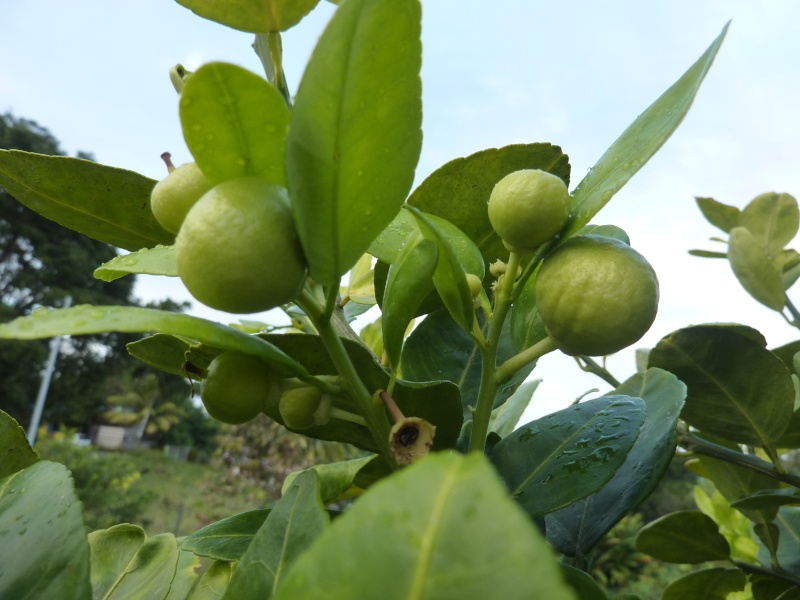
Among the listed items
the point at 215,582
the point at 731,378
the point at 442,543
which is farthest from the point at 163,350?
the point at 731,378

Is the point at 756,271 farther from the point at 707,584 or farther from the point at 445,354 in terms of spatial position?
the point at 445,354

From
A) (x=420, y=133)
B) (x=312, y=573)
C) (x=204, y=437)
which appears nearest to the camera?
(x=312, y=573)

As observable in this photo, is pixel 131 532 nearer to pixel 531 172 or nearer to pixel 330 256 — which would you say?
pixel 330 256

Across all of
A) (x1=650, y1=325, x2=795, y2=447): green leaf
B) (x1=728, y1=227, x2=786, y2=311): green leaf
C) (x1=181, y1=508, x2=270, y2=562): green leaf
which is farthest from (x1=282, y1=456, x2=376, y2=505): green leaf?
(x1=728, y1=227, x2=786, y2=311): green leaf

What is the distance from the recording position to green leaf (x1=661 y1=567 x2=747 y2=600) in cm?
93

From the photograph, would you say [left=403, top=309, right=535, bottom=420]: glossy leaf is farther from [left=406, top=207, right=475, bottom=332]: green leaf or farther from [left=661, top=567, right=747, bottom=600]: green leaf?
[left=661, top=567, right=747, bottom=600]: green leaf

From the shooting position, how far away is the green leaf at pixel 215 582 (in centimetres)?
60

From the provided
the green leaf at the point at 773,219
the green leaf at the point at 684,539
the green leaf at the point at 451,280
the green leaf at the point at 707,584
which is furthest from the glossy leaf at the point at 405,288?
the green leaf at the point at 773,219

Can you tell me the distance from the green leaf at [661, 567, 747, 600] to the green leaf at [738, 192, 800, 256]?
1.97 ft

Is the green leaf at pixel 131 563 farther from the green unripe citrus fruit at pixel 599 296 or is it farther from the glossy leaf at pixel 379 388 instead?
the green unripe citrus fruit at pixel 599 296

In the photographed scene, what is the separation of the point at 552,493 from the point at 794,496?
412 mm

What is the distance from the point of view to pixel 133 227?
57cm

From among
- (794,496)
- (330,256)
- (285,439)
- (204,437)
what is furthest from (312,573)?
(204,437)

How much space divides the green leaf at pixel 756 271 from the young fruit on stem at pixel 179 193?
2.97 feet
